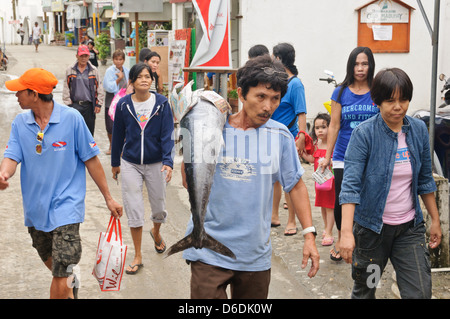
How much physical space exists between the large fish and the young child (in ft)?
10.7

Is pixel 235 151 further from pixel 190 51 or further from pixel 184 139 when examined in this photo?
pixel 190 51

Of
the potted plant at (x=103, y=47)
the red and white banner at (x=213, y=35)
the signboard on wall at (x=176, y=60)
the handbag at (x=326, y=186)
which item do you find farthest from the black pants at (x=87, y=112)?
the potted plant at (x=103, y=47)

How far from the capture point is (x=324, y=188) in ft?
Result: 21.0

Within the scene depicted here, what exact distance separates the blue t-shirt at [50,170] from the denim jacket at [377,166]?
188cm

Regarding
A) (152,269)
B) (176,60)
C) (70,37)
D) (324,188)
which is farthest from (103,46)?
(152,269)

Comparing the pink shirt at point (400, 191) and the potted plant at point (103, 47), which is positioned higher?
the potted plant at point (103, 47)

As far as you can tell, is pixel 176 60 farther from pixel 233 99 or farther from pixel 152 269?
pixel 152 269

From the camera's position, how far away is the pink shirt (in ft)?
12.5

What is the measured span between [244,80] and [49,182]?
1739mm

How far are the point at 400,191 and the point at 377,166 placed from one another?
0.71ft

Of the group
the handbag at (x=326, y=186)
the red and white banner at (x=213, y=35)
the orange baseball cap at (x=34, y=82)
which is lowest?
the handbag at (x=326, y=186)

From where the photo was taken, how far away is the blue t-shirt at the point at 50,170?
434 centimetres

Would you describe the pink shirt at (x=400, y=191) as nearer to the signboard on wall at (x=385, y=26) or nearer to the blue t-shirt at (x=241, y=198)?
the blue t-shirt at (x=241, y=198)

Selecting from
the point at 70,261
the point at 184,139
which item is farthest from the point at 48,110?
the point at 184,139
